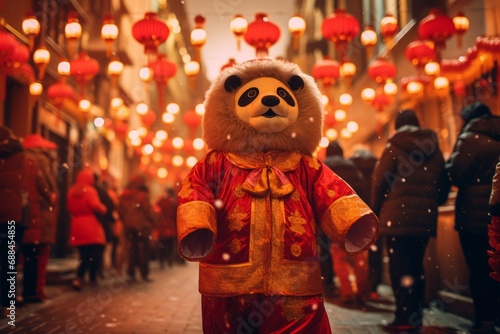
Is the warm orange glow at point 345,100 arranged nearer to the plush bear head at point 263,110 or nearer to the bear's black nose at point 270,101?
the plush bear head at point 263,110

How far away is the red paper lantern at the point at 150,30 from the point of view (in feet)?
30.9

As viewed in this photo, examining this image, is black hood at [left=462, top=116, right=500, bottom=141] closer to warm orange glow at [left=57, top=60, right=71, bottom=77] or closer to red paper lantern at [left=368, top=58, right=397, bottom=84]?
red paper lantern at [left=368, top=58, right=397, bottom=84]

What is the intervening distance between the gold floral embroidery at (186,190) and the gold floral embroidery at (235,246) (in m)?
0.38

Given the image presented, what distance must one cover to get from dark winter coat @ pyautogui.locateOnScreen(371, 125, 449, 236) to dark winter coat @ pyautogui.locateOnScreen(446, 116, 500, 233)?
8.1 inches

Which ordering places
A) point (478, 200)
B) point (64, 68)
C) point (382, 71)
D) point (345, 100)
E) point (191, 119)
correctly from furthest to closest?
point (191, 119) → point (345, 100) → point (382, 71) → point (64, 68) → point (478, 200)

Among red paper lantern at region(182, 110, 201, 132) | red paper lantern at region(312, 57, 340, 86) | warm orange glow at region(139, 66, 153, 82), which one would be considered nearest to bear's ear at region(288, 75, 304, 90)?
red paper lantern at region(312, 57, 340, 86)

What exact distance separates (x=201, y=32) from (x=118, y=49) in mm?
9476

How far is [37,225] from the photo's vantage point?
7004 mm

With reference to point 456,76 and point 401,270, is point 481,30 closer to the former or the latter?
point 456,76

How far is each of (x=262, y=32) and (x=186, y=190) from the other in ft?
21.3

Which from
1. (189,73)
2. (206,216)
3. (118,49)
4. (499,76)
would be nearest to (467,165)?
(206,216)

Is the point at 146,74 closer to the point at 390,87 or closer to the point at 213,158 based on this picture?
the point at 390,87

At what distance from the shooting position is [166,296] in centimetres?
814

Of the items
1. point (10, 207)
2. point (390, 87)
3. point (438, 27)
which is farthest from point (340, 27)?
point (10, 207)
